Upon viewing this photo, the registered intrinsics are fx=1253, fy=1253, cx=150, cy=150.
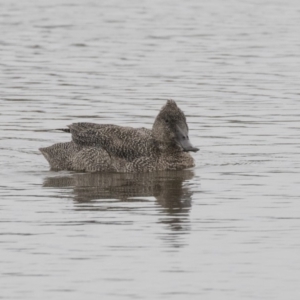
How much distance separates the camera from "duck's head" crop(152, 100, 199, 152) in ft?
58.5

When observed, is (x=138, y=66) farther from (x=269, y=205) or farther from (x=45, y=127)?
(x=269, y=205)

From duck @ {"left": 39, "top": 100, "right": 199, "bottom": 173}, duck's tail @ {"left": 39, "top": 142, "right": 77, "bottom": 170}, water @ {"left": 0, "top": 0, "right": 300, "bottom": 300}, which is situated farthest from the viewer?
duck's tail @ {"left": 39, "top": 142, "right": 77, "bottom": 170}

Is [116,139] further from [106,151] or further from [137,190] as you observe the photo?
[137,190]

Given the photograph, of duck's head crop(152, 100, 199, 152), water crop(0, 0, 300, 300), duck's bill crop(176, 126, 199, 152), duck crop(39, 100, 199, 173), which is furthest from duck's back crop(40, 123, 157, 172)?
duck's bill crop(176, 126, 199, 152)

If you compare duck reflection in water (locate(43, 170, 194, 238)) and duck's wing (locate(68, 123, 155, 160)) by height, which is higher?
duck's wing (locate(68, 123, 155, 160))

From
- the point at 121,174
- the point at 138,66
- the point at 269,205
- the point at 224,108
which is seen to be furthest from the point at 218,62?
the point at 269,205

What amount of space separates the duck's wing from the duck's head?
18cm

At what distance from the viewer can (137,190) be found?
16141 millimetres

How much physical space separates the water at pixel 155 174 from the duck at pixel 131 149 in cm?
27

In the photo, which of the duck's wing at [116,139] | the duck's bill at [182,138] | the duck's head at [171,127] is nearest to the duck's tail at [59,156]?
the duck's wing at [116,139]

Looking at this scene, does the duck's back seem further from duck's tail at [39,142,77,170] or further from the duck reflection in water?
the duck reflection in water

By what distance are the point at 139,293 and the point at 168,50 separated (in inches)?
842

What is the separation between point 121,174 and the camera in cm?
1761

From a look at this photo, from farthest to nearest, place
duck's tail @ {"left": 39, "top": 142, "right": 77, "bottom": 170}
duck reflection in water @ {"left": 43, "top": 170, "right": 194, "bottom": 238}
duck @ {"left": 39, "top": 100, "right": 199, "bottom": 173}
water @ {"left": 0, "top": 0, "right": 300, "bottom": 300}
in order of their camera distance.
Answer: duck's tail @ {"left": 39, "top": 142, "right": 77, "bottom": 170} < duck @ {"left": 39, "top": 100, "right": 199, "bottom": 173} < duck reflection in water @ {"left": 43, "top": 170, "right": 194, "bottom": 238} < water @ {"left": 0, "top": 0, "right": 300, "bottom": 300}
